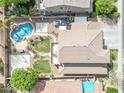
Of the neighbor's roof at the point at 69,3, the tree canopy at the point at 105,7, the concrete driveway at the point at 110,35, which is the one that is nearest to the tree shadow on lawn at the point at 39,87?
the concrete driveway at the point at 110,35

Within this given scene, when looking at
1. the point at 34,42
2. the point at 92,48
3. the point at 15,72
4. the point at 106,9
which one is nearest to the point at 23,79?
the point at 15,72

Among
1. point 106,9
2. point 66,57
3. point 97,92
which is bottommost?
point 97,92

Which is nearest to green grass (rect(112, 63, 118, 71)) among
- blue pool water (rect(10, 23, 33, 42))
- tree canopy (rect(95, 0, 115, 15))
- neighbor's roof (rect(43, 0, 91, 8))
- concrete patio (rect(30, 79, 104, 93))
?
concrete patio (rect(30, 79, 104, 93))

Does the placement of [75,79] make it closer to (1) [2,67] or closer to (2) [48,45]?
(2) [48,45]

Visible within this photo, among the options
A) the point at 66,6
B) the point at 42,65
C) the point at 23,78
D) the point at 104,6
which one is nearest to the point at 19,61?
the point at 42,65

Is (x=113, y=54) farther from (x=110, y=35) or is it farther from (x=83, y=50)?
(x=83, y=50)

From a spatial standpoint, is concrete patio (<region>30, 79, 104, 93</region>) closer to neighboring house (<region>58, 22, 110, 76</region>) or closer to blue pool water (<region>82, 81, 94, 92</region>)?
blue pool water (<region>82, 81, 94, 92</region>)

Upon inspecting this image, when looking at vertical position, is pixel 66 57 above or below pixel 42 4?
below
